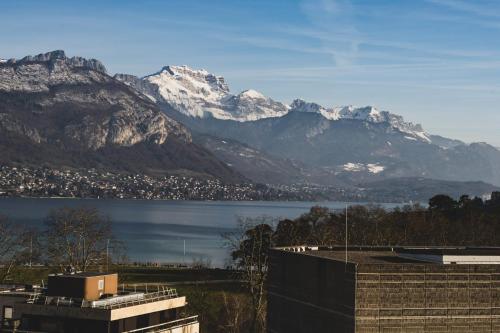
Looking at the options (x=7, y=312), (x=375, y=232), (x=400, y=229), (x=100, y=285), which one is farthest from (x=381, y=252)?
(x=400, y=229)

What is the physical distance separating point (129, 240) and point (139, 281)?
103 metres

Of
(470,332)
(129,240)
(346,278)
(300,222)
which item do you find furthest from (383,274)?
(129,240)

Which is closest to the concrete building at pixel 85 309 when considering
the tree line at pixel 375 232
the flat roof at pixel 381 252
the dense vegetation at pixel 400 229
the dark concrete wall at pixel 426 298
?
the flat roof at pixel 381 252

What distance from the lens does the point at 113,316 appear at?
141ft

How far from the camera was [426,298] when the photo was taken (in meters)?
45.1

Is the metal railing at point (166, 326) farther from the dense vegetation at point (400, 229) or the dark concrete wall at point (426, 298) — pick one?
the dense vegetation at point (400, 229)

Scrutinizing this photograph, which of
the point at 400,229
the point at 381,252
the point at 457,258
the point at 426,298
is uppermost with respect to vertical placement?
Answer: the point at 400,229

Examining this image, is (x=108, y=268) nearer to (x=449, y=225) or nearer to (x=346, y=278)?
(x=449, y=225)

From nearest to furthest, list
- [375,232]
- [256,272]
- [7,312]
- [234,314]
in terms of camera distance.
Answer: [7,312]
[234,314]
[256,272]
[375,232]

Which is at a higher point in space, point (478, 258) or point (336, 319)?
point (478, 258)

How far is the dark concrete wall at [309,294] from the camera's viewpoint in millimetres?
45875

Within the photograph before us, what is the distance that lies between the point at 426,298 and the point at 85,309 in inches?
618

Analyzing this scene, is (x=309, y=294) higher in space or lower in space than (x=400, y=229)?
lower

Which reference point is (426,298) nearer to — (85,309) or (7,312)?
(85,309)
